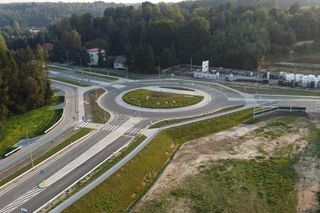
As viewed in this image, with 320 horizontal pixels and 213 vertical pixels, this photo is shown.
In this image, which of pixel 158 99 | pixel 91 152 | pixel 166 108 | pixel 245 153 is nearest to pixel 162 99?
pixel 158 99

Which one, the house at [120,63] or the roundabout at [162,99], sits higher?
the house at [120,63]

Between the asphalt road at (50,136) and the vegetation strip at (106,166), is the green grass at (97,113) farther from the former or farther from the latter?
the vegetation strip at (106,166)

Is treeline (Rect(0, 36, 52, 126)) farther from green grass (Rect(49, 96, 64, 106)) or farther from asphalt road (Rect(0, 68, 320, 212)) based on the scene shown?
asphalt road (Rect(0, 68, 320, 212))

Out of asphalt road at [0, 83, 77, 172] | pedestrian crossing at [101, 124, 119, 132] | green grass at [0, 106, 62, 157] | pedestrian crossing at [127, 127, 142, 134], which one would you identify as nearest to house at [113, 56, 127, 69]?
asphalt road at [0, 83, 77, 172]

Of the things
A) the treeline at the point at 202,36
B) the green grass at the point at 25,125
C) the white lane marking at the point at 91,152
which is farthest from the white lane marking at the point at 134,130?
the treeline at the point at 202,36

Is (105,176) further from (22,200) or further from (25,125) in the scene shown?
(25,125)
